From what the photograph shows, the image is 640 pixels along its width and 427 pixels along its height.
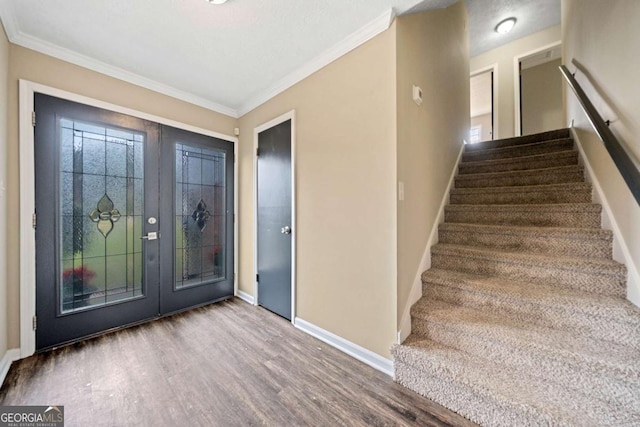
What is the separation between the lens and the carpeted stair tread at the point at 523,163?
258 cm

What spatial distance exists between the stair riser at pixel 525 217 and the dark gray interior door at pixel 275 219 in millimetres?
1773

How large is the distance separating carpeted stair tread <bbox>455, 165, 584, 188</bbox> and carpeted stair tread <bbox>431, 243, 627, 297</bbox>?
102 cm

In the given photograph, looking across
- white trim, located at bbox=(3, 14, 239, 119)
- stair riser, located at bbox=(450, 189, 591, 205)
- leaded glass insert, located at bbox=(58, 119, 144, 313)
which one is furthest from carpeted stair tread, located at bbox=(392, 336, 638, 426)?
white trim, located at bbox=(3, 14, 239, 119)

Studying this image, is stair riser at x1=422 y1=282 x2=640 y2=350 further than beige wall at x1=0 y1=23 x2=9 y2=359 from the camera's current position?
No

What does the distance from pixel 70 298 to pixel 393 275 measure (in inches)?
111

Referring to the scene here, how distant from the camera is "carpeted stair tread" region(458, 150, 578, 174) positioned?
8.47 feet

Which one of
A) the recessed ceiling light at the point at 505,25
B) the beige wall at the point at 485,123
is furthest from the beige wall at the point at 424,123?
the beige wall at the point at 485,123

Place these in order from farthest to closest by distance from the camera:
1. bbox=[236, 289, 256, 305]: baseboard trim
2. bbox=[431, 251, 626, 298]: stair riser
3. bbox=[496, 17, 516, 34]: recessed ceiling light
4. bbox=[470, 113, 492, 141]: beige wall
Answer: bbox=[470, 113, 492, 141]: beige wall < bbox=[496, 17, 516, 34]: recessed ceiling light < bbox=[236, 289, 256, 305]: baseboard trim < bbox=[431, 251, 626, 298]: stair riser

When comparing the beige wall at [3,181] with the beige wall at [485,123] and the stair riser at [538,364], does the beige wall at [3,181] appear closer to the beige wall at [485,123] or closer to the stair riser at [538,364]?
the stair riser at [538,364]

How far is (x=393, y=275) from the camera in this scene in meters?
1.75

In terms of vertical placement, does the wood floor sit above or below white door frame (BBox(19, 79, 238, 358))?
below

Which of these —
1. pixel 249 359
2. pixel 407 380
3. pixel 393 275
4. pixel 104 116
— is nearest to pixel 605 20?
pixel 393 275

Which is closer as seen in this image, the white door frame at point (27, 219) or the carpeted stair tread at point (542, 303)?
the carpeted stair tread at point (542, 303)

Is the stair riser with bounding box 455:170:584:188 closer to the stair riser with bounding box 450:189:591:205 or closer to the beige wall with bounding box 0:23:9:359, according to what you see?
the stair riser with bounding box 450:189:591:205
